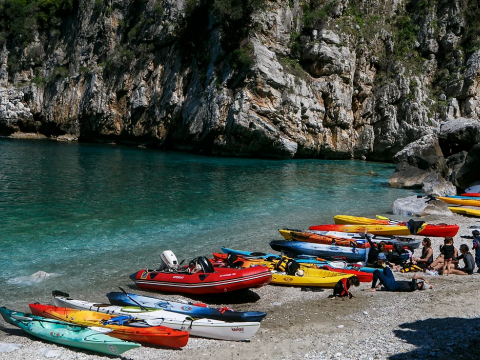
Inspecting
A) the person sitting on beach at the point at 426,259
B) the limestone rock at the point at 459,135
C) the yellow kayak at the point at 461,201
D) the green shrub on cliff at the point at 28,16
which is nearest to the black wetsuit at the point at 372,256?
the person sitting on beach at the point at 426,259

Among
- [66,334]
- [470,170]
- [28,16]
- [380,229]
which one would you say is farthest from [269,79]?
[28,16]

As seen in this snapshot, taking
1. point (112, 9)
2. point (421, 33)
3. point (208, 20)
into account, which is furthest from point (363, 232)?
point (112, 9)

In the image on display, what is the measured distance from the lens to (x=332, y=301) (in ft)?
33.0

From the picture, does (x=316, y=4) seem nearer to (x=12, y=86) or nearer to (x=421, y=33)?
(x=421, y=33)

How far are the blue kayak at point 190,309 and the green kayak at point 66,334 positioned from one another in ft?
5.14

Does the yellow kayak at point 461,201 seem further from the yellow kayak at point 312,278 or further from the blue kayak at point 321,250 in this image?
the yellow kayak at point 312,278

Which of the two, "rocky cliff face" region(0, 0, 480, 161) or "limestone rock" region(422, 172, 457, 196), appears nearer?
"limestone rock" region(422, 172, 457, 196)

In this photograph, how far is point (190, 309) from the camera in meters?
8.90

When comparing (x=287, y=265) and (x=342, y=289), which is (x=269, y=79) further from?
(x=342, y=289)

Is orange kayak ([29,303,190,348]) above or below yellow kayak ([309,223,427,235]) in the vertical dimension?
below

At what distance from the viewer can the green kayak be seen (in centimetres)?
731

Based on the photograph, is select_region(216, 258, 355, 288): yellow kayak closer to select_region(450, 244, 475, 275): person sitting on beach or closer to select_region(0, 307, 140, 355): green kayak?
select_region(450, 244, 475, 275): person sitting on beach

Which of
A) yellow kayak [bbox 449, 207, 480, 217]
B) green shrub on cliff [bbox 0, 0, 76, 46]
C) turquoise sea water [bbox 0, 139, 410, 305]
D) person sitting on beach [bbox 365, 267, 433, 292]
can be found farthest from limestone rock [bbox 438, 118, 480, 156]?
green shrub on cliff [bbox 0, 0, 76, 46]

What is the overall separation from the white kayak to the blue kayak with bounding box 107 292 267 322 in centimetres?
29
